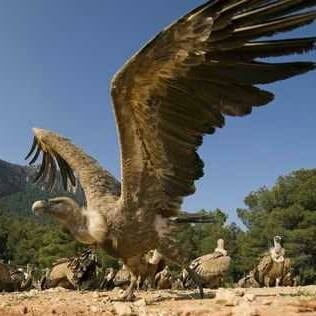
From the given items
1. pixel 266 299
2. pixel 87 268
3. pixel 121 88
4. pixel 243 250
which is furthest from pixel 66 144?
pixel 243 250

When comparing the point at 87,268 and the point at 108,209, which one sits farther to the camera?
the point at 87,268

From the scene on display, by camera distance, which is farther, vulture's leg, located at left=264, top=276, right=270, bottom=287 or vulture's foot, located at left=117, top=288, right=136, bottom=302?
vulture's leg, located at left=264, top=276, right=270, bottom=287

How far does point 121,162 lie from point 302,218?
1384 inches

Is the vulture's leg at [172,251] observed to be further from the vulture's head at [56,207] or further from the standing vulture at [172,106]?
the vulture's head at [56,207]

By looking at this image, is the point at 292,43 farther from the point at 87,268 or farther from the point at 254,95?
the point at 87,268

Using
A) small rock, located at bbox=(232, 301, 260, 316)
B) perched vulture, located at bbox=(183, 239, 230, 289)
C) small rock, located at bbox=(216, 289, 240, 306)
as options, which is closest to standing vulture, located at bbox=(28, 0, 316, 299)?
small rock, located at bbox=(216, 289, 240, 306)

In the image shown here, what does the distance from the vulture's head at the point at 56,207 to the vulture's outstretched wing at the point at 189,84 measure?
0.59m

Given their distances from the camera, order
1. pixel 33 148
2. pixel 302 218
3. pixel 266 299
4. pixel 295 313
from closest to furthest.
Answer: pixel 295 313 → pixel 266 299 → pixel 33 148 → pixel 302 218

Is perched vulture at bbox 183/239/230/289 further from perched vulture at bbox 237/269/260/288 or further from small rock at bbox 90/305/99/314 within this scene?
small rock at bbox 90/305/99/314

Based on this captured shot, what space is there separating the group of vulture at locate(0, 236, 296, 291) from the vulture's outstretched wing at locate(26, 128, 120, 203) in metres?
4.02

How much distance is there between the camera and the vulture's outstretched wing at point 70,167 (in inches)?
279

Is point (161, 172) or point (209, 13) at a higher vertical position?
point (209, 13)

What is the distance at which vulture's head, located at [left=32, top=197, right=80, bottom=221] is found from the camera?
264 inches

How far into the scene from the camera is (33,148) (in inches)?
374
